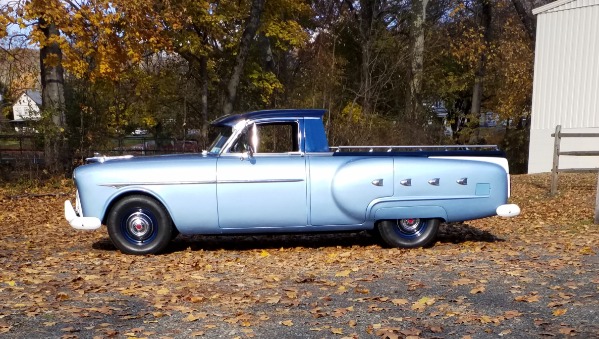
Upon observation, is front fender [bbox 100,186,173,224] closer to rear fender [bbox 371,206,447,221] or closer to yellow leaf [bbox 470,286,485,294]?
rear fender [bbox 371,206,447,221]

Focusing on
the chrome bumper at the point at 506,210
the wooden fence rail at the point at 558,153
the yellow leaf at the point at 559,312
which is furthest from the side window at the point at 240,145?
the wooden fence rail at the point at 558,153

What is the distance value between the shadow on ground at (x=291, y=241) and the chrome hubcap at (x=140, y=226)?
54cm

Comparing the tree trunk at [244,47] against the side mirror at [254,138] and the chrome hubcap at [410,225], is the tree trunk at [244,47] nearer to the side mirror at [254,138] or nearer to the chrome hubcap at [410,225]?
the side mirror at [254,138]

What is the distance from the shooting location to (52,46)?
16.8m

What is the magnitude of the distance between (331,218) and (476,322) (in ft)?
10.3

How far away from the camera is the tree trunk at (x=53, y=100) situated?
16.5 m

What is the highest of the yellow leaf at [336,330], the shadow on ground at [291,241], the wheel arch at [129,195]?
the wheel arch at [129,195]

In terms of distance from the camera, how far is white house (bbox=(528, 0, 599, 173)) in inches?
739

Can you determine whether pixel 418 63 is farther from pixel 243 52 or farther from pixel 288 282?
pixel 288 282

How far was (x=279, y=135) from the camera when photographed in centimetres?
980

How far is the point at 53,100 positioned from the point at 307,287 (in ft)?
42.6

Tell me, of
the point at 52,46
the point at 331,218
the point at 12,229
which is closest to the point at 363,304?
the point at 331,218

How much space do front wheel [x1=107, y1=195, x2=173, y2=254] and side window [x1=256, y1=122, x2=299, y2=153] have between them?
4.72 feet

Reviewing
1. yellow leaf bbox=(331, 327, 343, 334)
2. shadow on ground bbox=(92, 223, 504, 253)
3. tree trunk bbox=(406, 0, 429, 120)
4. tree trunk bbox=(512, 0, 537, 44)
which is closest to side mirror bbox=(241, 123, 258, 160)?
shadow on ground bbox=(92, 223, 504, 253)
